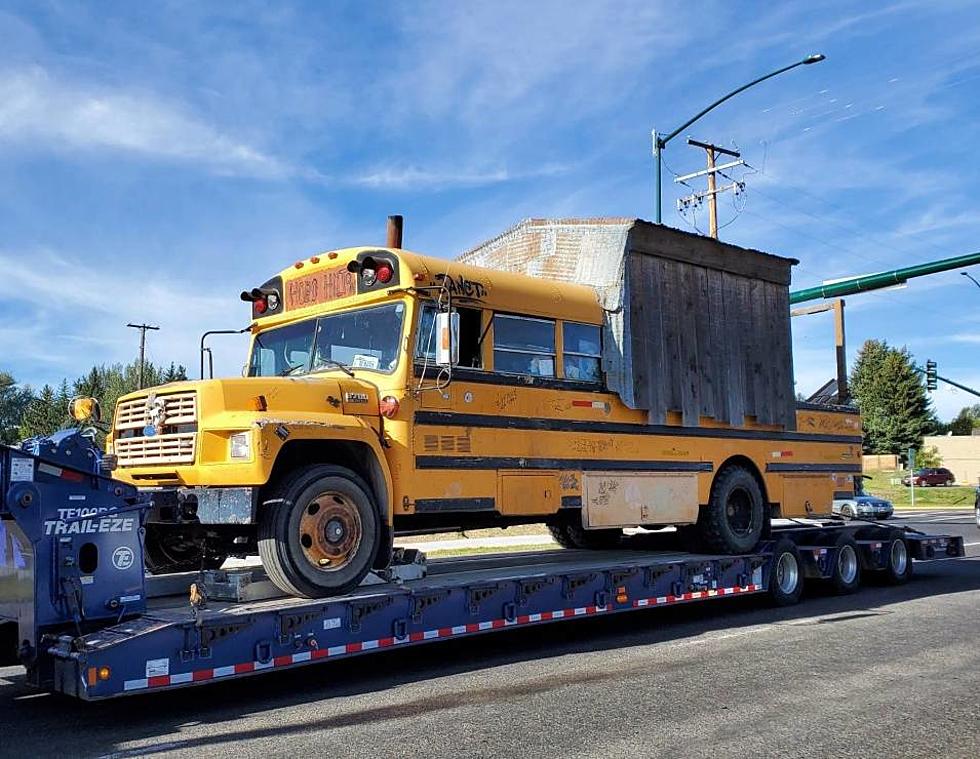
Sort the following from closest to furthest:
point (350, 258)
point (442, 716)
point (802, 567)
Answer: point (442, 716) < point (350, 258) < point (802, 567)

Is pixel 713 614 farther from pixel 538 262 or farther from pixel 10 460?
pixel 10 460

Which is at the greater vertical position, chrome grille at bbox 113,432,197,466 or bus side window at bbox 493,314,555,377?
bus side window at bbox 493,314,555,377

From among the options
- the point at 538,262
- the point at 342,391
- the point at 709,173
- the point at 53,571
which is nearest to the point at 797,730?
the point at 342,391

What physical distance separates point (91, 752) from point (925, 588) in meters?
11.0

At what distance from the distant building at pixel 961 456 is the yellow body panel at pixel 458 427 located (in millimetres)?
69111

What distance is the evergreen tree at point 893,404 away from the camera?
72.2m

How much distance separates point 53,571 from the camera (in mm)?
5840

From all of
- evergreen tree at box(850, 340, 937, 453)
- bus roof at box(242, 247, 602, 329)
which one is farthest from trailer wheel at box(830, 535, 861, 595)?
evergreen tree at box(850, 340, 937, 453)

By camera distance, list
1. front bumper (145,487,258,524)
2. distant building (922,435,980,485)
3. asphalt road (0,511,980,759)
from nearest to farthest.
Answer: asphalt road (0,511,980,759) → front bumper (145,487,258,524) → distant building (922,435,980,485)

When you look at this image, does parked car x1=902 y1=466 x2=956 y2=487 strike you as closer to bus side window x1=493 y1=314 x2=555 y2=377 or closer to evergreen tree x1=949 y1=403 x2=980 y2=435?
evergreen tree x1=949 y1=403 x2=980 y2=435

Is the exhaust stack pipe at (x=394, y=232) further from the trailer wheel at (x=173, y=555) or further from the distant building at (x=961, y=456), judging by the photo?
the distant building at (x=961, y=456)

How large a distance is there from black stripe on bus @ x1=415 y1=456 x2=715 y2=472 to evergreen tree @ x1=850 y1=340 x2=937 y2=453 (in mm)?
66660

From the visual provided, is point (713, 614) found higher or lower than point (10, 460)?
lower

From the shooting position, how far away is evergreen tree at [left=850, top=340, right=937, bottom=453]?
7219 cm
